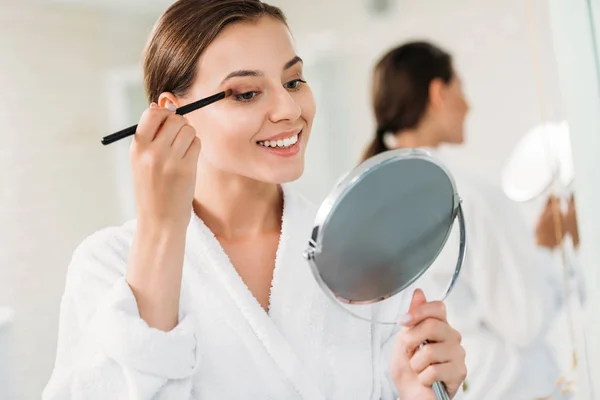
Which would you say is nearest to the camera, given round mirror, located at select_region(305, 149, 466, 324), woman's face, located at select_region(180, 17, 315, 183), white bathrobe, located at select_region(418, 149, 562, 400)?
round mirror, located at select_region(305, 149, 466, 324)

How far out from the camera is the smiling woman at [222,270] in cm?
66

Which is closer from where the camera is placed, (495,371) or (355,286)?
(355,286)

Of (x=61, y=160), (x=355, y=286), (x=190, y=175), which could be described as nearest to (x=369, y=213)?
Answer: (x=355, y=286)

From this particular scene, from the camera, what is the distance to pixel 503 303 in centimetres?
110

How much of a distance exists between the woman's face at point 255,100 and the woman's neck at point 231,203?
0.07 m

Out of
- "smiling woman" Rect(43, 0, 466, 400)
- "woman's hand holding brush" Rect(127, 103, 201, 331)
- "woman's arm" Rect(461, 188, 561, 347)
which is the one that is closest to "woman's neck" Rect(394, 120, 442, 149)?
"woman's arm" Rect(461, 188, 561, 347)

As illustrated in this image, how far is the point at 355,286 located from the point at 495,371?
0.58m

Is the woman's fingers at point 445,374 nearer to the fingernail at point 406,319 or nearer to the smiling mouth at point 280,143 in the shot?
the fingernail at point 406,319

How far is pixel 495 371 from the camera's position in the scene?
3.60ft

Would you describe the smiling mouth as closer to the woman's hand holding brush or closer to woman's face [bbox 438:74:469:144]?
the woman's hand holding brush

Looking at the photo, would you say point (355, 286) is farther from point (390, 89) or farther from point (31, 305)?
point (390, 89)

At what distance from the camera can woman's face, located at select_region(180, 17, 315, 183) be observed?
0.74m

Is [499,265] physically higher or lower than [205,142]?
lower

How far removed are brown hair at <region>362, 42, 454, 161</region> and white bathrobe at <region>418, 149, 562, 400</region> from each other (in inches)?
4.7
